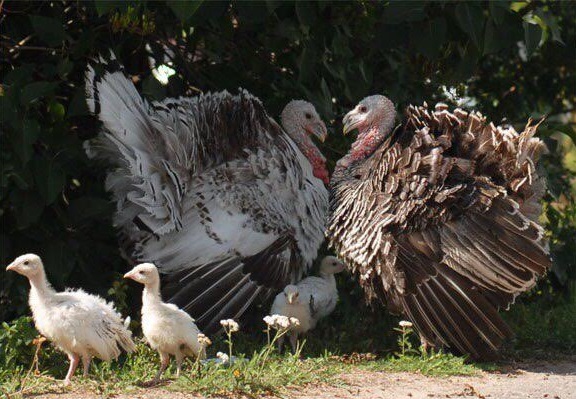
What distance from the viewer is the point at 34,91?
5840mm

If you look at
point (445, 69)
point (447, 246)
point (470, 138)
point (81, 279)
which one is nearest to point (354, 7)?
point (445, 69)

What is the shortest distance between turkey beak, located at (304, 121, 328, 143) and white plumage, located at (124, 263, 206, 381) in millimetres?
2147

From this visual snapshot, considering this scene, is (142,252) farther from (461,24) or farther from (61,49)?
(461,24)

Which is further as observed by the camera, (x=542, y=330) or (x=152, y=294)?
(x=542, y=330)

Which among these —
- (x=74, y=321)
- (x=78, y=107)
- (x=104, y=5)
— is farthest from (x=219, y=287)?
(x=104, y=5)

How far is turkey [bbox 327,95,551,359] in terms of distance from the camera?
19.0ft

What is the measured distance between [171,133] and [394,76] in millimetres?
1945

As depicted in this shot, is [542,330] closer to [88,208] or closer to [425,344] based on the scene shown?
[425,344]

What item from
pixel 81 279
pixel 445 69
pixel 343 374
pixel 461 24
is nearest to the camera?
pixel 343 374

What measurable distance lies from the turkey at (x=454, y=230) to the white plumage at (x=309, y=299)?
43 centimetres

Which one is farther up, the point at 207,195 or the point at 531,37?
the point at 531,37

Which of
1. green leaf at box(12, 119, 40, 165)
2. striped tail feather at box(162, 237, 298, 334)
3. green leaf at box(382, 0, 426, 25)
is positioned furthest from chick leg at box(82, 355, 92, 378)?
green leaf at box(382, 0, 426, 25)

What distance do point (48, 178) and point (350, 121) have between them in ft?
6.83

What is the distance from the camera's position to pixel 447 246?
19.3ft
